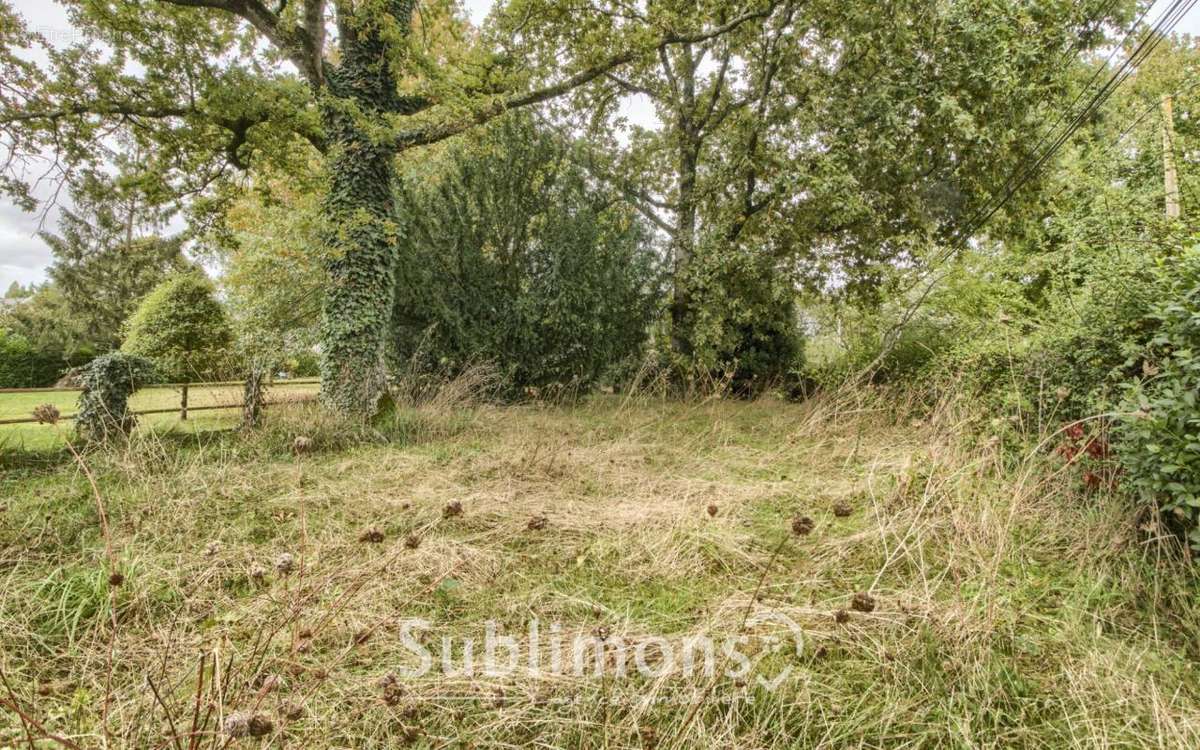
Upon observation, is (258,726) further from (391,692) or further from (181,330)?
(181,330)

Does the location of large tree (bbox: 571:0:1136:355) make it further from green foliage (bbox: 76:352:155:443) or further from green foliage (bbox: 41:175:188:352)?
green foliage (bbox: 41:175:188:352)

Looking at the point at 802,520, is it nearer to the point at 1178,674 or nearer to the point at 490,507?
the point at 1178,674

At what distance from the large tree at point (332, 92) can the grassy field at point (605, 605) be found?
12.4 feet

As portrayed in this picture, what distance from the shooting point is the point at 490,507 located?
3541 millimetres

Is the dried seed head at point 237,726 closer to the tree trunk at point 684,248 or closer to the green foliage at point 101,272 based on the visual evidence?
the tree trunk at point 684,248

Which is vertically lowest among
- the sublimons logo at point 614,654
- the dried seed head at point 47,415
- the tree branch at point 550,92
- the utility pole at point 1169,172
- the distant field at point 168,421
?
the sublimons logo at point 614,654

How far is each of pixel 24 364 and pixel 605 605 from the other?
2278 centimetres

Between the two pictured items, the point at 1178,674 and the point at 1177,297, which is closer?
the point at 1178,674

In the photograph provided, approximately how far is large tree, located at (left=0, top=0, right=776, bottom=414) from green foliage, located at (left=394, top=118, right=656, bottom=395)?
5.42 feet

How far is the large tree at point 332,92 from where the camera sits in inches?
253

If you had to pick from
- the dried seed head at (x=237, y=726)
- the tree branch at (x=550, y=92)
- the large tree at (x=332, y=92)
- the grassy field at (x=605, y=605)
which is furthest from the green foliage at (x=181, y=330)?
the dried seed head at (x=237, y=726)

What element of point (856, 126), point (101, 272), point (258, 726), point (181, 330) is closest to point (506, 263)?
point (856, 126)

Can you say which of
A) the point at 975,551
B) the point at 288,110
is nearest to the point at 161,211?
the point at 288,110

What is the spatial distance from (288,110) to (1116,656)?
9539mm
